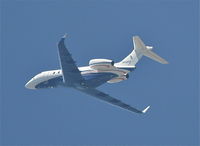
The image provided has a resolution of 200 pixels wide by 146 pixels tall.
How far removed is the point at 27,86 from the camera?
243 ft

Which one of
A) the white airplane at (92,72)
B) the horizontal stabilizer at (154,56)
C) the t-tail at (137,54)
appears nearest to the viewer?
the white airplane at (92,72)

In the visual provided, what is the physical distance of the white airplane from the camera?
64.0 metres

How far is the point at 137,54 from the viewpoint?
228 feet

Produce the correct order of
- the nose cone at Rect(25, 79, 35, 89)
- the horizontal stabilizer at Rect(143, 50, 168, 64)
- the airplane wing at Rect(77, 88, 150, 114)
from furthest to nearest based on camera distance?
1. the nose cone at Rect(25, 79, 35, 89)
2. the airplane wing at Rect(77, 88, 150, 114)
3. the horizontal stabilizer at Rect(143, 50, 168, 64)

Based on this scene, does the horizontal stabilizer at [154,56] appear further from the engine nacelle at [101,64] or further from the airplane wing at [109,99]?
the airplane wing at [109,99]

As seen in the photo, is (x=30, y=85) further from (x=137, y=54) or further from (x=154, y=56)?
(x=154, y=56)

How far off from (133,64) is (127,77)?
2.37m

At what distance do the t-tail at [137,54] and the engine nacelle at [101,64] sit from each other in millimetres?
3998

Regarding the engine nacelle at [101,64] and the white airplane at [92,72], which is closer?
the engine nacelle at [101,64]

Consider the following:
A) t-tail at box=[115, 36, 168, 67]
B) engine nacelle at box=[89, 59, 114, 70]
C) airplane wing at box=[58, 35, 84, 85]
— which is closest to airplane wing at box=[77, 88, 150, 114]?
airplane wing at box=[58, 35, 84, 85]

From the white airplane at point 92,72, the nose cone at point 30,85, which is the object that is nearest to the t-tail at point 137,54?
the white airplane at point 92,72

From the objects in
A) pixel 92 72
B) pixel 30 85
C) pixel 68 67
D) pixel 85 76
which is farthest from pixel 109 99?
pixel 68 67

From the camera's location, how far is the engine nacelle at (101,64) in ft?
208

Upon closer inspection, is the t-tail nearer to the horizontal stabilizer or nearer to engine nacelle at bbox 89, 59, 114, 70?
the horizontal stabilizer
